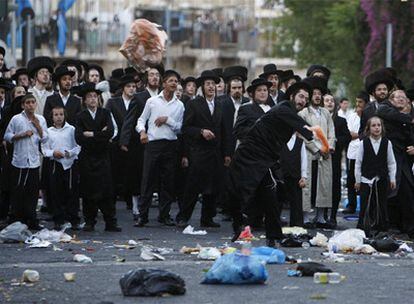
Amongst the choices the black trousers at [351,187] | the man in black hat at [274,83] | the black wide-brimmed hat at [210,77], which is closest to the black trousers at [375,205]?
the black wide-brimmed hat at [210,77]

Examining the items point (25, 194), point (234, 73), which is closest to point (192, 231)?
point (25, 194)

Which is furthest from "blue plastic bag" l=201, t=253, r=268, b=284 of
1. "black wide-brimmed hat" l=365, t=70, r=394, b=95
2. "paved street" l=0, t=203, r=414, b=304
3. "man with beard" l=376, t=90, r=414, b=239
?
"black wide-brimmed hat" l=365, t=70, r=394, b=95

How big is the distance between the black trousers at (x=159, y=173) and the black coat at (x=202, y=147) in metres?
0.25

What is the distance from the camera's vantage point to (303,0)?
212 feet

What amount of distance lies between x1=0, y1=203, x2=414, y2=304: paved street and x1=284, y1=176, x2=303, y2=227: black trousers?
189 centimetres

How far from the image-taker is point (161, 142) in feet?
74.6

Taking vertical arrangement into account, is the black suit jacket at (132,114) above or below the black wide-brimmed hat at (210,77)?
below

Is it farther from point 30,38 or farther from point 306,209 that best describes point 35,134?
point 30,38

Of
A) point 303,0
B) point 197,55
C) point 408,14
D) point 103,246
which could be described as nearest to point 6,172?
point 103,246

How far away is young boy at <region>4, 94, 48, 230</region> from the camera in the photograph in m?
21.6

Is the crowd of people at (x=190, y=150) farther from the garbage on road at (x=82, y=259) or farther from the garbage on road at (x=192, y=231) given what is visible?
the garbage on road at (x=82, y=259)

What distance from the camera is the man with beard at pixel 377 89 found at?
22906 millimetres

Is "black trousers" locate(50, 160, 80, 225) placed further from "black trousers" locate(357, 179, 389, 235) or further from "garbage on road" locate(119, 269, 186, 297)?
"garbage on road" locate(119, 269, 186, 297)

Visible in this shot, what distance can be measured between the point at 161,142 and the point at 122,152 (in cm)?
279
